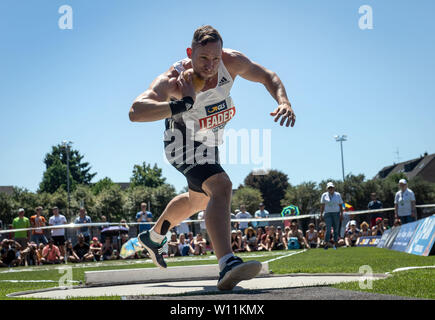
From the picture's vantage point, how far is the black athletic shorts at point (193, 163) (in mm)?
4254

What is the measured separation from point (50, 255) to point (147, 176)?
249ft

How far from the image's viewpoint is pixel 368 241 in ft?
58.6

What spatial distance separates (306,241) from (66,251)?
8.35m

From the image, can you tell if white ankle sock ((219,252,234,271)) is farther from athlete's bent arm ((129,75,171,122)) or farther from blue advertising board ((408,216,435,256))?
blue advertising board ((408,216,435,256))

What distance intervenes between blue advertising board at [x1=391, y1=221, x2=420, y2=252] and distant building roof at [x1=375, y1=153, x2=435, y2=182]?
6993cm

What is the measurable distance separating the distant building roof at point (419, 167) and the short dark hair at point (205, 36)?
Result: 80.0 meters

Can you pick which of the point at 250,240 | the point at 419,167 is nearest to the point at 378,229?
the point at 250,240

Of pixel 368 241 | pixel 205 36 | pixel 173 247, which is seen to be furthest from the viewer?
pixel 173 247

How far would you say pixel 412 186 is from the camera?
2520 inches

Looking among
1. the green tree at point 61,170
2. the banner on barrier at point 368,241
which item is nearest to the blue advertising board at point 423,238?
the banner on barrier at point 368,241

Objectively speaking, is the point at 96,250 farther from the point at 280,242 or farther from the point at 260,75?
the point at 260,75

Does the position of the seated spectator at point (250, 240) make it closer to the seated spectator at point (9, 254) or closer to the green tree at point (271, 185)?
the seated spectator at point (9, 254)

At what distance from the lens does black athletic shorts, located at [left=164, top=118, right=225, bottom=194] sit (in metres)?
4.25
